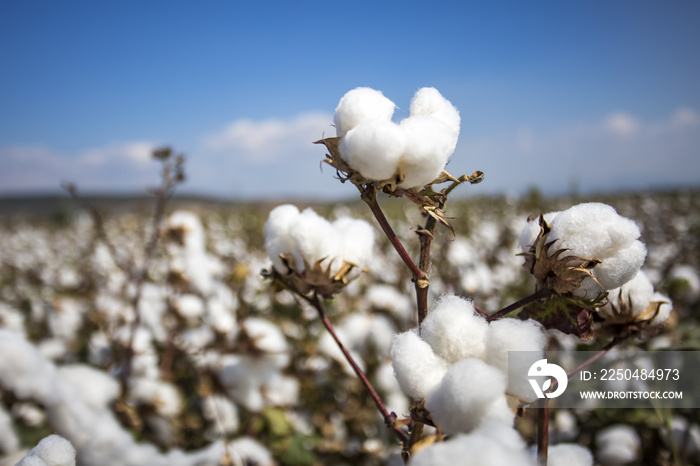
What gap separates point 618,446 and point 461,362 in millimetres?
1312

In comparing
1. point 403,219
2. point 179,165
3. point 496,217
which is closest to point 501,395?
point 179,165

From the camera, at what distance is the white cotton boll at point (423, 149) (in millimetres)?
542

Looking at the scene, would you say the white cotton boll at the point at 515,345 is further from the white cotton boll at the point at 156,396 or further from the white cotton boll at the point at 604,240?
the white cotton boll at the point at 156,396

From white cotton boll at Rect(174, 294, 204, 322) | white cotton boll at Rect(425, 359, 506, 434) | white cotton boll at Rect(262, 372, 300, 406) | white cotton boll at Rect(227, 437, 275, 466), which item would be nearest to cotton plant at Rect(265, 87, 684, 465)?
white cotton boll at Rect(425, 359, 506, 434)

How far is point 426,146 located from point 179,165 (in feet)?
4.60

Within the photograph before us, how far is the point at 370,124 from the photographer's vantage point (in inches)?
21.4

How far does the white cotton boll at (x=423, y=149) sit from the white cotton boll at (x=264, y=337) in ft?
4.16

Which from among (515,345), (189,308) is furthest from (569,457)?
(189,308)

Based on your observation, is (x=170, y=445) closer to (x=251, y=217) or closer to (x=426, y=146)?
(x=426, y=146)

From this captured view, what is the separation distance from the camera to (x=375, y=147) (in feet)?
1.75

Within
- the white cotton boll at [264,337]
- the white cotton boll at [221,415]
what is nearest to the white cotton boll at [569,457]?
the white cotton boll at [264,337]

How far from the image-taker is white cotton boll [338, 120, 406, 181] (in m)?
0.53

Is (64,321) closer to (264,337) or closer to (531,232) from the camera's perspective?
(264,337)

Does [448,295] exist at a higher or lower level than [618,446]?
higher
